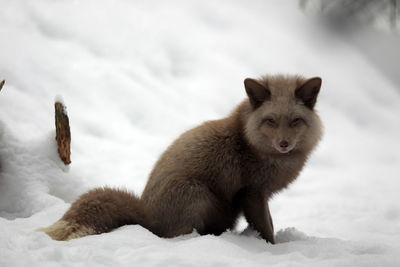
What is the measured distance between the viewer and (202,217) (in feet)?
13.0

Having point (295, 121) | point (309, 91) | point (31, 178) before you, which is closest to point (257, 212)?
point (295, 121)

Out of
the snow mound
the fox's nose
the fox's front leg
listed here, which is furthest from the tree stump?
the fox's nose

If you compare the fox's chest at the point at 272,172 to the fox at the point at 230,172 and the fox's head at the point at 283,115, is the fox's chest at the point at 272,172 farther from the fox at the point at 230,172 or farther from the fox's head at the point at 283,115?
the fox's head at the point at 283,115

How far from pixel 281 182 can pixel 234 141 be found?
0.70 meters

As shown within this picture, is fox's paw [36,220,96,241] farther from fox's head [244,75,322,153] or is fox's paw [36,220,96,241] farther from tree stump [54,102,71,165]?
tree stump [54,102,71,165]

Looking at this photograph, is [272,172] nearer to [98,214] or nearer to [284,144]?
[284,144]

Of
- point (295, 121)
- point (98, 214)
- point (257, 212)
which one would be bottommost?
point (98, 214)

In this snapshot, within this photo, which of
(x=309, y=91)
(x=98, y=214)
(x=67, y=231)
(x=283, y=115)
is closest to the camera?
(x=67, y=231)

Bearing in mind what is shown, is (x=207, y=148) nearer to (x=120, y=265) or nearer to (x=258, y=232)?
(x=258, y=232)

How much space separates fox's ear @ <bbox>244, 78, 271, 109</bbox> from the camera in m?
4.13

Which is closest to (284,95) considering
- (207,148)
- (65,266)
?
(207,148)

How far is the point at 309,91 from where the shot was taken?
4141mm

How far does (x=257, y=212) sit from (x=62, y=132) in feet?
11.9

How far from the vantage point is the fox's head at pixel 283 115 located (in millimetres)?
3947
